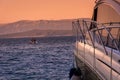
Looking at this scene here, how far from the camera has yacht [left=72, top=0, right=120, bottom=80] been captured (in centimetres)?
1211

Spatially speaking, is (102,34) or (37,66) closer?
(102,34)

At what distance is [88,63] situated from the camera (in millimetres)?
15617

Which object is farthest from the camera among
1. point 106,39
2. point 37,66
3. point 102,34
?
point 37,66

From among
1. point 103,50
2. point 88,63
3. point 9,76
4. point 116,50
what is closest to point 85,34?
point 88,63

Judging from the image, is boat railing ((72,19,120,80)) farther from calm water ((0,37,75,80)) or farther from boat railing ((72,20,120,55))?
calm water ((0,37,75,80))

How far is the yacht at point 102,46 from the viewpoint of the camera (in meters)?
12.1

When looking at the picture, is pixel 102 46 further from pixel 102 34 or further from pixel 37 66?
pixel 37 66

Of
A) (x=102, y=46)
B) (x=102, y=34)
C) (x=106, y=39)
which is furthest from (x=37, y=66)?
(x=102, y=46)

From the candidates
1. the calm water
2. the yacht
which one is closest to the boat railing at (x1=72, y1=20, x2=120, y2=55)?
the yacht

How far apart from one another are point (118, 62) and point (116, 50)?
0.83 m

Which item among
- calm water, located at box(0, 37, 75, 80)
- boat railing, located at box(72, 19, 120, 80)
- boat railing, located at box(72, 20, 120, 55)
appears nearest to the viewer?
boat railing, located at box(72, 19, 120, 80)

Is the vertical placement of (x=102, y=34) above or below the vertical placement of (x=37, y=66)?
above

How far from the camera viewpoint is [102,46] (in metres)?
13.9

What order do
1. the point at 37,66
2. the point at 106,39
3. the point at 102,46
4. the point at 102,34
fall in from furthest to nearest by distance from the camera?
the point at 37,66 < the point at 102,34 < the point at 106,39 < the point at 102,46
